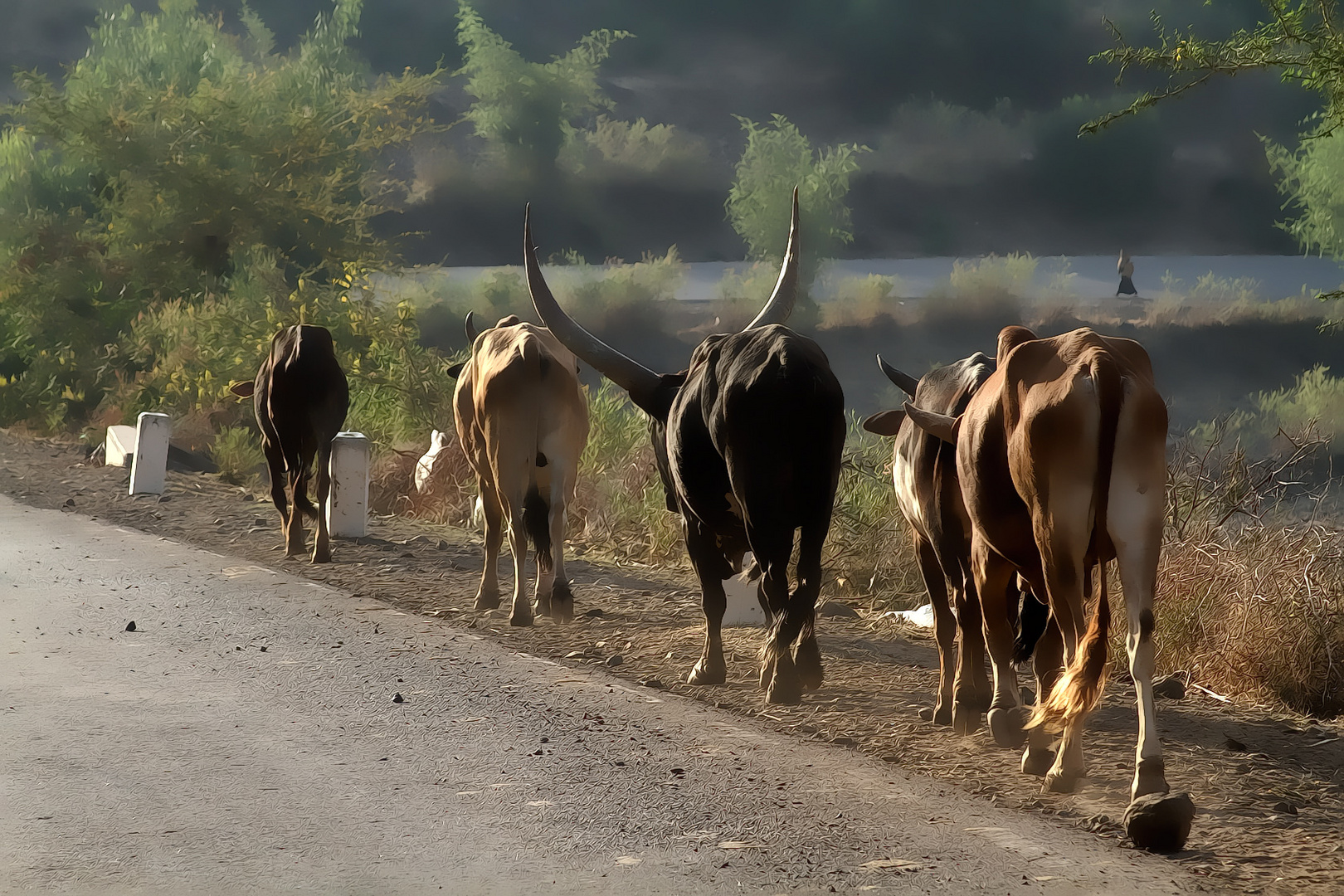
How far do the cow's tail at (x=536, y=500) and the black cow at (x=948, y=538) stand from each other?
267cm

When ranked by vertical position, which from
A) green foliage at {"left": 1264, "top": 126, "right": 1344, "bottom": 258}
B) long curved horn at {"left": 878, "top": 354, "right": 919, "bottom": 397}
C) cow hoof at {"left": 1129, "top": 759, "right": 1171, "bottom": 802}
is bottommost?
cow hoof at {"left": 1129, "top": 759, "right": 1171, "bottom": 802}

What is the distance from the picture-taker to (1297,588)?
7.11 metres

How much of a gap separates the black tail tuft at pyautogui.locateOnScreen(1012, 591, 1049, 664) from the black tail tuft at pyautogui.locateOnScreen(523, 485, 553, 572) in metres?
3.37

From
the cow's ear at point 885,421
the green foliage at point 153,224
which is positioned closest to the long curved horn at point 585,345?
the cow's ear at point 885,421

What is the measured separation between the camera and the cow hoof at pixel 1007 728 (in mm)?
5715

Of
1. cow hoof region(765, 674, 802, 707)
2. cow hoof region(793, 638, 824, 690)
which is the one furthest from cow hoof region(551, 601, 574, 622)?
cow hoof region(793, 638, 824, 690)

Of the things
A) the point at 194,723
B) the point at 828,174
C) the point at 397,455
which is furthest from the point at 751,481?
the point at 828,174

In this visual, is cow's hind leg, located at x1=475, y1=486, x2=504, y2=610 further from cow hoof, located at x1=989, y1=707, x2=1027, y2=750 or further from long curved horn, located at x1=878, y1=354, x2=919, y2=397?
cow hoof, located at x1=989, y1=707, x2=1027, y2=750

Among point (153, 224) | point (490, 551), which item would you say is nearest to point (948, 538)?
point (490, 551)

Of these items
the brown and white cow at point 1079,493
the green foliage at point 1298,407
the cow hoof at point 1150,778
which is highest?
the green foliage at point 1298,407

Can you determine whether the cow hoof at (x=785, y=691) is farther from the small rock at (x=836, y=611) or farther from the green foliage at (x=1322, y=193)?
the green foliage at (x=1322, y=193)

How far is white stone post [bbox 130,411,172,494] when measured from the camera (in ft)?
48.0

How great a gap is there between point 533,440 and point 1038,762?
4121 mm

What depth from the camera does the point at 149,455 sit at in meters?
14.6
